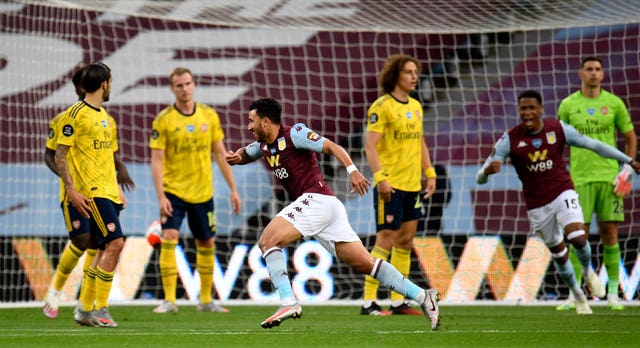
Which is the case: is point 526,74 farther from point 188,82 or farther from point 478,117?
point 188,82

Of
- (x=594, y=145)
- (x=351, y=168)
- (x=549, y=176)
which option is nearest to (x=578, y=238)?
(x=549, y=176)

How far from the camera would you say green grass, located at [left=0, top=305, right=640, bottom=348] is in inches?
271

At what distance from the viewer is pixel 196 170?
1056cm

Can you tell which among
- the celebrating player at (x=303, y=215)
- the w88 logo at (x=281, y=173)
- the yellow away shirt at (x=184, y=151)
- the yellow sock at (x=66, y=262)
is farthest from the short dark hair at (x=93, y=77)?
the yellow away shirt at (x=184, y=151)

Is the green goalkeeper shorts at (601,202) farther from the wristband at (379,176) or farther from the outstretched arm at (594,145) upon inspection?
the wristband at (379,176)

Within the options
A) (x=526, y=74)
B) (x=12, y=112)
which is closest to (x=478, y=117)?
(x=526, y=74)

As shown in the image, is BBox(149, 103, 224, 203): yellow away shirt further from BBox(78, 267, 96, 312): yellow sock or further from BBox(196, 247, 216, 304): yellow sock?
BBox(78, 267, 96, 312): yellow sock

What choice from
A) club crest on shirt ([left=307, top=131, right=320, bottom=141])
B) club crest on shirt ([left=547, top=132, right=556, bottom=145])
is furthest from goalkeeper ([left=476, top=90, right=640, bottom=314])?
club crest on shirt ([left=307, top=131, right=320, bottom=141])

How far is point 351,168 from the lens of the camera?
23.5ft

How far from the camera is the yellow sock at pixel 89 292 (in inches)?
333

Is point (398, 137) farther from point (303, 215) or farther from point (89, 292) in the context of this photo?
point (89, 292)

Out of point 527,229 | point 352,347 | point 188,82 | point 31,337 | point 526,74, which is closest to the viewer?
point 352,347

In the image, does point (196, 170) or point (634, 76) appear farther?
point (634, 76)

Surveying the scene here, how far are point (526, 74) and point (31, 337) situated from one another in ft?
26.1
